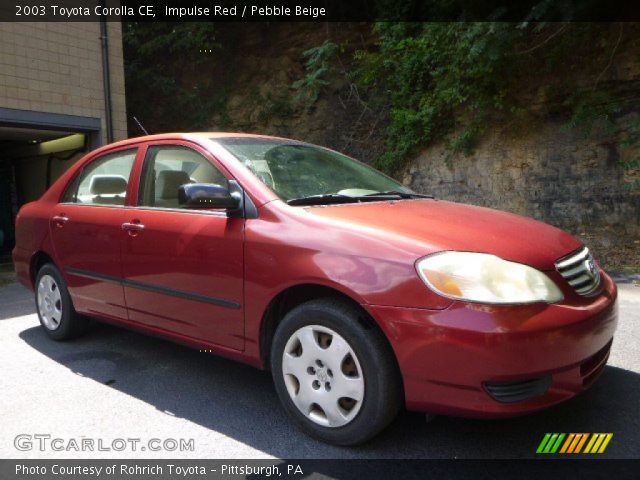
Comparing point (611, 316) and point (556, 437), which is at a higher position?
point (611, 316)

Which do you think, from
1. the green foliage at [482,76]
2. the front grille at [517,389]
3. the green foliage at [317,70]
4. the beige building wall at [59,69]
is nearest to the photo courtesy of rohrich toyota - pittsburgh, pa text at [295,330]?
the front grille at [517,389]

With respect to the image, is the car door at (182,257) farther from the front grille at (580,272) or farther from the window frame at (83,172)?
the front grille at (580,272)

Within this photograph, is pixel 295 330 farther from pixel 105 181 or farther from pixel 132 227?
pixel 105 181

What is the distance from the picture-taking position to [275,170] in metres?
3.25

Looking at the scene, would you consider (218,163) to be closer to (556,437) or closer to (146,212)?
(146,212)

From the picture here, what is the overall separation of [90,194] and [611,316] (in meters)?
3.53

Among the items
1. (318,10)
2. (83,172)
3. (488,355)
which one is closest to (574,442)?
(488,355)

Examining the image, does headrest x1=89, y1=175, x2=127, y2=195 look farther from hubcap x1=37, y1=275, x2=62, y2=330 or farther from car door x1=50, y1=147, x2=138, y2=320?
hubcap x1=37, y1=275, x2=62, y2=330

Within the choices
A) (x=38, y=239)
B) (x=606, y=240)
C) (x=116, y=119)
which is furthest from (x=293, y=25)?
(x=38, y=239)

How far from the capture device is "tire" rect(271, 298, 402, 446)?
244cm

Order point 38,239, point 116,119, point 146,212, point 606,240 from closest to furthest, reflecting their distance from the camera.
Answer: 1. point 146,212
2. point 38,239
3. point 606,240
4. point 116,119

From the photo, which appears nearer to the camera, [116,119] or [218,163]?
[218,163]

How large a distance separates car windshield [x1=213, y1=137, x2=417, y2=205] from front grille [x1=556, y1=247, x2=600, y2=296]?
1.11 m

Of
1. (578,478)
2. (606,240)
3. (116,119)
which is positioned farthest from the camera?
(116,119)
